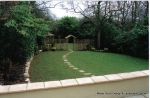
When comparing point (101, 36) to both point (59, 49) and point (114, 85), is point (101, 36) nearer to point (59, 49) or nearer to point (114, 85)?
point (59, 49)

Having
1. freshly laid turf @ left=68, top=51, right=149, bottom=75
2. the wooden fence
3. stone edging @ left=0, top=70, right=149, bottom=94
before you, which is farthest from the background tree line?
the wooden fence

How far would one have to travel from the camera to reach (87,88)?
1815 mm

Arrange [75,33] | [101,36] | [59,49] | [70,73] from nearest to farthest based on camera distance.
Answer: [70,73], [75,33], [59,49], [101,36]

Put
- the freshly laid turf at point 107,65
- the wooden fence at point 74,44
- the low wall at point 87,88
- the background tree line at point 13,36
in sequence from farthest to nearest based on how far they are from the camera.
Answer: the wooden fence at point 74,44 < the freshly laid turf at point 107,65 < the background tree line at point 13,36 < the low wall at point 87,88

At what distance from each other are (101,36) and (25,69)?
27.7 ft

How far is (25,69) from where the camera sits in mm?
6863

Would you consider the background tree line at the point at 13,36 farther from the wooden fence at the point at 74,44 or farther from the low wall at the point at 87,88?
the wooden fence at the point at 74,44

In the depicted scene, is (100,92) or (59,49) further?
(59,49)

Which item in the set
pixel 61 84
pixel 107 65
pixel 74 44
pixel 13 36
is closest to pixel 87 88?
pixel 61 84

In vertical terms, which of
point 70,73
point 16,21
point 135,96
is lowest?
point 70,73

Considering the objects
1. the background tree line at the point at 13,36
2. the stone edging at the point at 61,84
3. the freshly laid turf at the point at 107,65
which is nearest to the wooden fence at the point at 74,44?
the freshly laid turf at the point at 107,65

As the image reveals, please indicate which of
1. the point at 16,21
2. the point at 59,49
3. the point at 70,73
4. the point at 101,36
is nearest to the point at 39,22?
the point at 16,21

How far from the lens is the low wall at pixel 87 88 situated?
1.75m

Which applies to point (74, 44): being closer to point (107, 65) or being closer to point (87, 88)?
point (107, 65)
